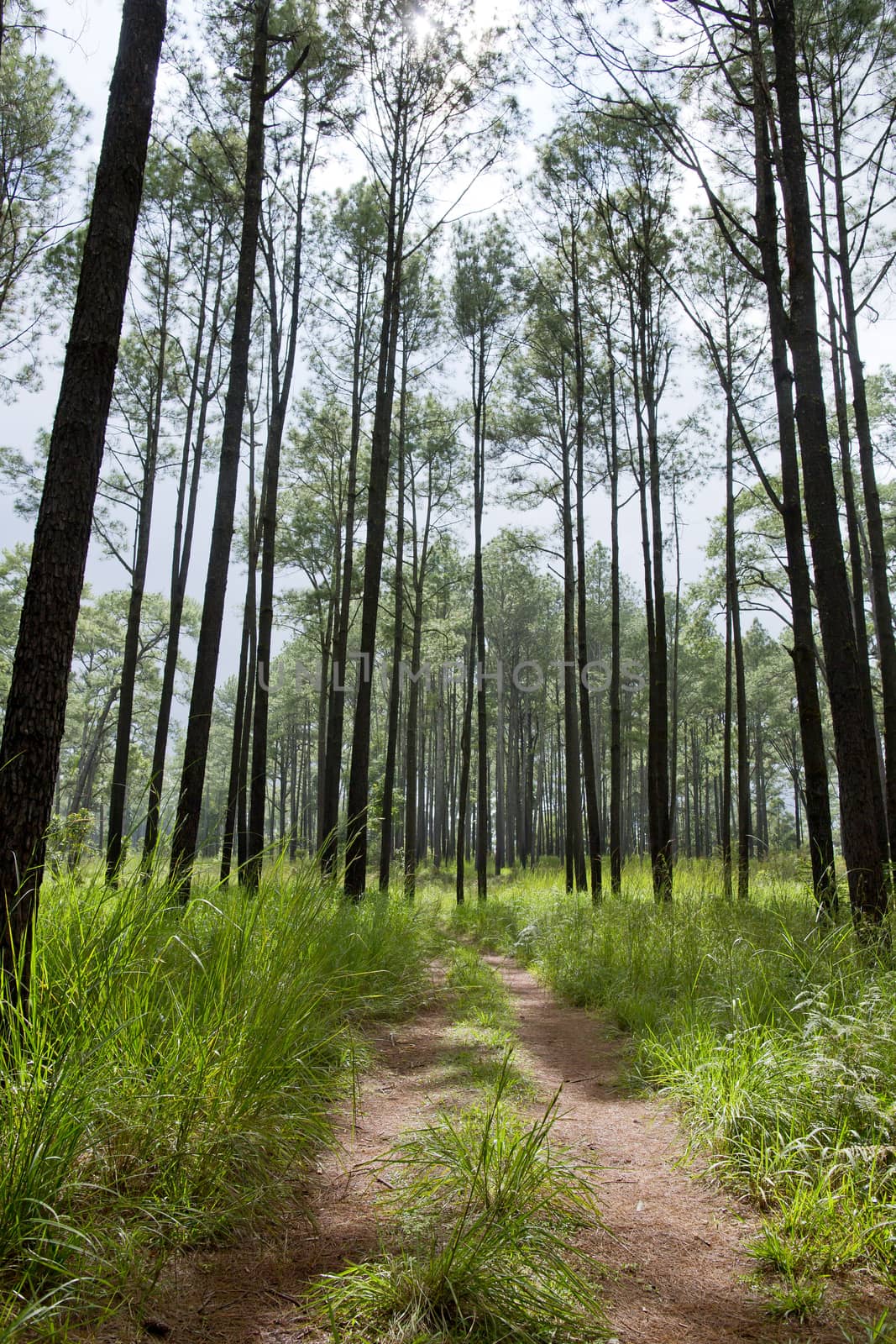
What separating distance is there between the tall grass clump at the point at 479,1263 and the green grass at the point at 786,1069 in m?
0.56

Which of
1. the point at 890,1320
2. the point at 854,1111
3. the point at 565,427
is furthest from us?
the point at 565,427

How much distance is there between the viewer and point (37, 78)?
1002 centimetres

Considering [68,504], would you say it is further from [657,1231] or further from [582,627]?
[582,627]

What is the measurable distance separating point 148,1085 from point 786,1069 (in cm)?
229

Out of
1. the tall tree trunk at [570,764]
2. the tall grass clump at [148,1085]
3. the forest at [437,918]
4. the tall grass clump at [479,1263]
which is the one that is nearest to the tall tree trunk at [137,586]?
the forest at [437,918]

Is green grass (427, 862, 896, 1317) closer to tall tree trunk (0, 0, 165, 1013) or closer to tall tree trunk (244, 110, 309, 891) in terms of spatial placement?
tall tree trunk (0, 0, 165, 1013)

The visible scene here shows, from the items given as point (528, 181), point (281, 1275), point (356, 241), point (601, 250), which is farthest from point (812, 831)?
point (356, 241)

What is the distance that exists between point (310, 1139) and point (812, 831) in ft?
15.8

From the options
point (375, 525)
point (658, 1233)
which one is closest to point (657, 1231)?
point (658, 1233)

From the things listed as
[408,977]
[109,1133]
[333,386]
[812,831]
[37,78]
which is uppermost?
[37,78]

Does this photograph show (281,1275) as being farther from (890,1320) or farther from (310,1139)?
(890,1320)

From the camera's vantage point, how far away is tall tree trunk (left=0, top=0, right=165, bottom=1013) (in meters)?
2.60

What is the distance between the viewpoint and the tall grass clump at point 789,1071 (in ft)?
7.00

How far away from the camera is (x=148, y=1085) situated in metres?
2.14
